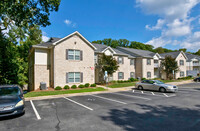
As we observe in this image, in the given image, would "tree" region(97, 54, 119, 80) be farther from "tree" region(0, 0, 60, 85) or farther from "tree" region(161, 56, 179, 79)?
"tree" region(161, 56, 179, 79)

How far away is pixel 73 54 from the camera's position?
1877 centimetres

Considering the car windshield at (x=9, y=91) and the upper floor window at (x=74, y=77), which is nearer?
the car windshield at (x=9, y=91)

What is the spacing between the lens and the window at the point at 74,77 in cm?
1837

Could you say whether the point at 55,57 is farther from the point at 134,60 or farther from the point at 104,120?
the point at 134,60

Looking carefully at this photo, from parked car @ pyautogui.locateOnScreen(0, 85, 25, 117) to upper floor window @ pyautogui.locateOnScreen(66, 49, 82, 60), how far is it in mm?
10962

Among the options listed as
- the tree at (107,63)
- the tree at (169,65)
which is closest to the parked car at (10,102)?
the tree at (107,63)

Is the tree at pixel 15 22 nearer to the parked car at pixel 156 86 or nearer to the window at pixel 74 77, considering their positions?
the window at pixel 74 77

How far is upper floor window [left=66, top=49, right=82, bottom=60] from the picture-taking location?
18.4 metres

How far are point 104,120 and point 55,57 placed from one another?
44.3 feet

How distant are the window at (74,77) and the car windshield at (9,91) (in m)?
10.4

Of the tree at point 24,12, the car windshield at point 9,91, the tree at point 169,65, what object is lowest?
the car windshield at point 9,91

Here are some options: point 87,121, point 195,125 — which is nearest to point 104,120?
point 87,121

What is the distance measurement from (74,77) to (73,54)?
3414 mm

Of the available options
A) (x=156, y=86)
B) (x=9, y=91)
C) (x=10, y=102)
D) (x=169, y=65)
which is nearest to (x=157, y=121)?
(x=10, y=102)
